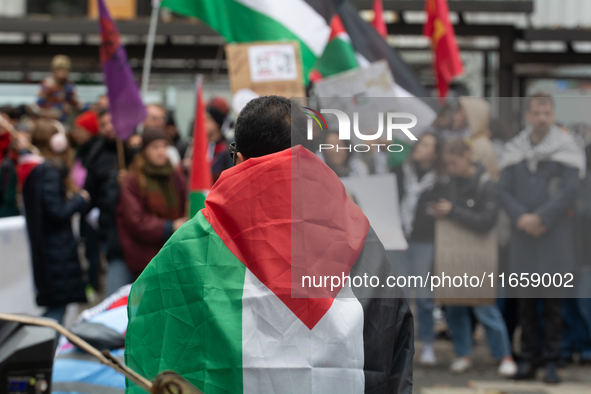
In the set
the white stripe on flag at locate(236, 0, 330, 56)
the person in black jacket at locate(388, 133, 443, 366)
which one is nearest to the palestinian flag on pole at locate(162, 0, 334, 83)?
the white stripe on flag at locate(236, 0, 330, 56)

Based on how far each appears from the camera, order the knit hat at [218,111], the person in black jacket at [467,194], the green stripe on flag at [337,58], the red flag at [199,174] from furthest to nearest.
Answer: the knit hat at [218,111] → the green stripe on flag at [337,58] → the red flag at [199,174] → the person in black jacket at [467,194]

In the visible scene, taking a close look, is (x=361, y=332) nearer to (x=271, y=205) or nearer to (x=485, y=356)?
(x=271, y=205)

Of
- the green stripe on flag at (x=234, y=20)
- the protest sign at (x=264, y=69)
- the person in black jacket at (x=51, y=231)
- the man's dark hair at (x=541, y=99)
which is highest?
the green stripe on flag at (x=234, y=20)

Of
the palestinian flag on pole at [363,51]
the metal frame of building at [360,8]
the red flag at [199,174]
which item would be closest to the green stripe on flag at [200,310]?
the red flag at [199,174]

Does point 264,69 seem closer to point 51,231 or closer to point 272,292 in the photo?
point 51,231

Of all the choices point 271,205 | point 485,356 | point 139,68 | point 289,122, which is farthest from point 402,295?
point 139,68

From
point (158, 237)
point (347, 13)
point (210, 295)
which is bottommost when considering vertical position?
point (158, 237)

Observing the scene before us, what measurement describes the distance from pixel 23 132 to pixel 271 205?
20.7 ft

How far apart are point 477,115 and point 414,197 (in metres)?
0.48

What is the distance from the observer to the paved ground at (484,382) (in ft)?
17.6

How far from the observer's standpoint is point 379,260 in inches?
78.1

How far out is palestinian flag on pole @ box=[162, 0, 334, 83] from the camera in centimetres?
525

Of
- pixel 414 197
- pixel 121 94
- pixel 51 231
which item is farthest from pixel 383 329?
pixel 121 94

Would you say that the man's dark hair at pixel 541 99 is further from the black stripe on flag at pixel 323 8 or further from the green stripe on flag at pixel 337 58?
the green stripe on flag at pixel 337 58
